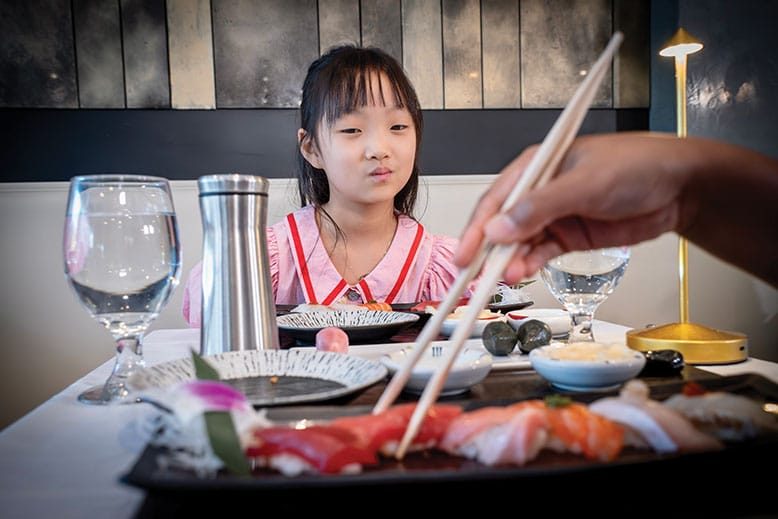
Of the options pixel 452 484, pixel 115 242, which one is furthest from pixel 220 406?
pixel 115 242

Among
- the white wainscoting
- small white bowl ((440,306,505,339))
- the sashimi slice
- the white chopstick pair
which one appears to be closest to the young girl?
the white wainscoting

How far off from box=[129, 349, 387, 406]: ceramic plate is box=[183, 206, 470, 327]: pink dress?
3.48 ft

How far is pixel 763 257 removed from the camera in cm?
71

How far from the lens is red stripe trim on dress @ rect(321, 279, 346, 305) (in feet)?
5.84

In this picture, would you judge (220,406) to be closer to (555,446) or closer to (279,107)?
(555,446)

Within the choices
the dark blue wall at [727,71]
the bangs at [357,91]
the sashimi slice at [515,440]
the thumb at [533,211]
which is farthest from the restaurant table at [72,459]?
the dark blue wall at [727,71]

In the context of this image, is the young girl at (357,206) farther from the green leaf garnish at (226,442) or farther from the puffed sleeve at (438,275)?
the green leaf garnish at (226,442)

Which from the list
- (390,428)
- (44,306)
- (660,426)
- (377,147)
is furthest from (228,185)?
(44,306)

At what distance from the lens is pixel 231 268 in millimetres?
821

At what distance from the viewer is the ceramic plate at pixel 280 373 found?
61 cm

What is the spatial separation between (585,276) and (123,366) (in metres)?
0.68

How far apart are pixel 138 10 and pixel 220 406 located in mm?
2707

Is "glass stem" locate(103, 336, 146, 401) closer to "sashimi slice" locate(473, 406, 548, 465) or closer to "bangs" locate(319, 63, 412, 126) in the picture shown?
"sashimi slice" locate(473, 406, 548, 465)

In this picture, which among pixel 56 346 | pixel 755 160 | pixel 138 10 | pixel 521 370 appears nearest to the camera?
pixel 755 160
